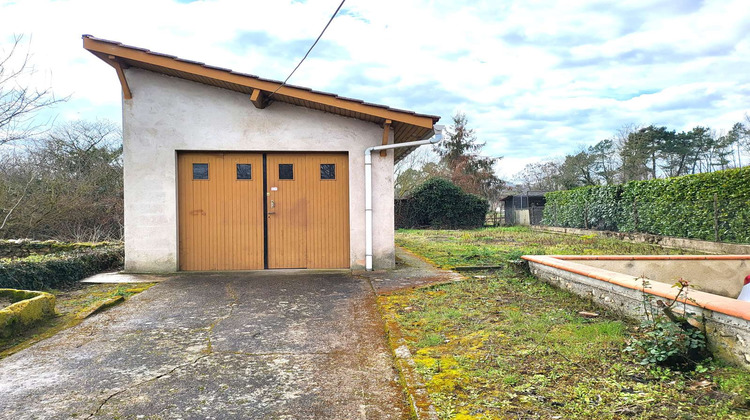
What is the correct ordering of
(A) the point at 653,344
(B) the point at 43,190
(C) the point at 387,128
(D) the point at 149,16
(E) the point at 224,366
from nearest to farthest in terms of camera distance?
(A) the point at 653,344, (E) the point at 224,366, (D) the point at 149,16, (C) the point at 387,128, (B) the point at 43,190

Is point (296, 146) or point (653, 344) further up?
point (296, 146)

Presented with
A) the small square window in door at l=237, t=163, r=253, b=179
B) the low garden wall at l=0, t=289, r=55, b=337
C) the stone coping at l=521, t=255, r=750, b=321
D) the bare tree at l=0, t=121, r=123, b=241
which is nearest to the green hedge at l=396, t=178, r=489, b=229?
the bare tree at l=0, t=121, r=123, b=241

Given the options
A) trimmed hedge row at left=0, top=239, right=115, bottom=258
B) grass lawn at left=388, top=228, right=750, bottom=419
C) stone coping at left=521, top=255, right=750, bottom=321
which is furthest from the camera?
trimmed hedge row at left=0, top=239, right=115, bottom=258

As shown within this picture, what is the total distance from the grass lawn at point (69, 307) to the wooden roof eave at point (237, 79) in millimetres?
3463

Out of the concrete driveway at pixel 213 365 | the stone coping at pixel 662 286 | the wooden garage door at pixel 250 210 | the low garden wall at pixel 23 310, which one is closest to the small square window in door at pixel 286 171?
the wooden garage door at pixel 250 210

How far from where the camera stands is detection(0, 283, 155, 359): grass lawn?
4.05m

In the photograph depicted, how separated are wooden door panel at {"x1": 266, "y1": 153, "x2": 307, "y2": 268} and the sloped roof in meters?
1.08

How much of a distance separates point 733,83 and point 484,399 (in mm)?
30459

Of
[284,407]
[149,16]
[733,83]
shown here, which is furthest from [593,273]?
[733,83]

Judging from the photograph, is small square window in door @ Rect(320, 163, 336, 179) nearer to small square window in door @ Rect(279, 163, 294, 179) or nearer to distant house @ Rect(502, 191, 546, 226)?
small square window in door @ Rect(279, 163, 294, 179)

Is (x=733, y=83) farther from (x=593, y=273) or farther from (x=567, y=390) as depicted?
(x=567, y=390)

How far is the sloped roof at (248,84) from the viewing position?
7223 millimetres

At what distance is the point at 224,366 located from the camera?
11.1 feet

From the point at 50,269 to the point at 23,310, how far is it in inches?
102
